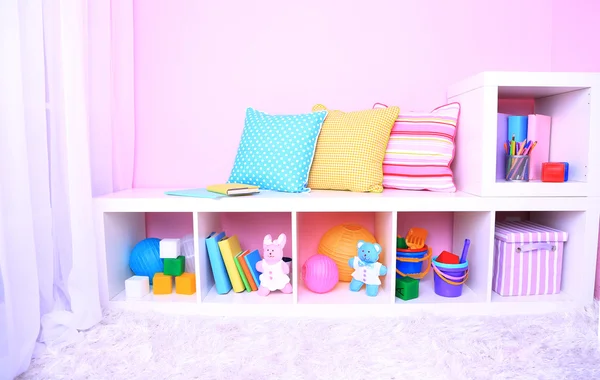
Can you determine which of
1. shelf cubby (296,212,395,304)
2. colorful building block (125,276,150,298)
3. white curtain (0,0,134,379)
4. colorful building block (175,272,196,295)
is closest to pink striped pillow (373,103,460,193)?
shelf cubby (296,212,395,304)

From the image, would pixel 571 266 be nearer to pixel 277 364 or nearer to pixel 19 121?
pixel 277 364

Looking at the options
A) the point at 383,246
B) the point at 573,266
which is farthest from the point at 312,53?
the point at 573,266

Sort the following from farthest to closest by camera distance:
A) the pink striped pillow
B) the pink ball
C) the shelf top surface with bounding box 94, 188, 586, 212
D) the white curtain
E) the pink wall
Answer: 1. the pink wall
2. the pink striped pillow
3. the pink ball
4. the shelf top surface with bounding box 94, 188, 586, 212
5. the white curtain

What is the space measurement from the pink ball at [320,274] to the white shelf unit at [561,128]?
0.60 m

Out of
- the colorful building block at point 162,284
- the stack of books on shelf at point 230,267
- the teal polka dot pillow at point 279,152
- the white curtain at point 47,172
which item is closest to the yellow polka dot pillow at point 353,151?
the teal polka dot pillow at point 279,152

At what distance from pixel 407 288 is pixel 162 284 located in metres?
0.91

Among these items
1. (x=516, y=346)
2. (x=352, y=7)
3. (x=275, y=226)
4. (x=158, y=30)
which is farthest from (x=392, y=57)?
(x=516, y=346)

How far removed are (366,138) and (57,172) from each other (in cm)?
107

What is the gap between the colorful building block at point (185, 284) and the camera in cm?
165

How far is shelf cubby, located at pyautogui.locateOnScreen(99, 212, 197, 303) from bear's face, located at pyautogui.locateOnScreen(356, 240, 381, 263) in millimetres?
635

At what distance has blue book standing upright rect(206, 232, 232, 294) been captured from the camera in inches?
63.4

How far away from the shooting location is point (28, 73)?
3.99 ft

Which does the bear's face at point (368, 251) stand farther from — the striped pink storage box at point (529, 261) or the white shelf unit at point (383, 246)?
the striped pink storage box at point (529, 261)

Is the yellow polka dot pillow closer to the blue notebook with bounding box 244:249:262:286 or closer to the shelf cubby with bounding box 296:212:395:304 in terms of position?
the shelf cubby with bounding box 296:212:395:304
